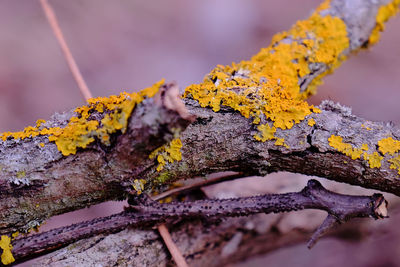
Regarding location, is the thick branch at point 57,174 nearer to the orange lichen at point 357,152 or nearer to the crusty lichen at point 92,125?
the crusty lichen at point 92,125

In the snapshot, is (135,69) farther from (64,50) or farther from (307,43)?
(307,43)

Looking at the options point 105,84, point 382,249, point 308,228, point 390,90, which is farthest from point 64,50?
point 390,90

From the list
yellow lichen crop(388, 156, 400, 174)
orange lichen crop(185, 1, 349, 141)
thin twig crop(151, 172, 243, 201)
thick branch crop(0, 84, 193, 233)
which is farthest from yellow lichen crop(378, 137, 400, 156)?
thick branch crop(0, 84, 193, 233)

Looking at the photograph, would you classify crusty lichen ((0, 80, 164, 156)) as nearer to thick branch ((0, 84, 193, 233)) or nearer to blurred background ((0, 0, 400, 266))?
thick branch ((0, 84, 193, 233))

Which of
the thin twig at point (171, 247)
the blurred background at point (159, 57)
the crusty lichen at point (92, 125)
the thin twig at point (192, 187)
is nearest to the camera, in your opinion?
the crusty lichen at point (92, 125)

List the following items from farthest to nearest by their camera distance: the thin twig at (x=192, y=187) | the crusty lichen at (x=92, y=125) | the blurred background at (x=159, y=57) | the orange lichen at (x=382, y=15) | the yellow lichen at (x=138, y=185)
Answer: the blurred background at (x=159, y=57) < the orange lichen at (x=382, y=15) < the thin twig at (x=192, y=187) < the yellow lichen at (x=138, y=185) < the crusty lichen at (x=92, y=125)

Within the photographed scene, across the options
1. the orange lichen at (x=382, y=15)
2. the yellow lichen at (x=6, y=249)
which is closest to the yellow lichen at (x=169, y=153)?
the yellow lichen at (x=6, y=249)

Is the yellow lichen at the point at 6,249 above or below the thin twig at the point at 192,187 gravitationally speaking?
below
